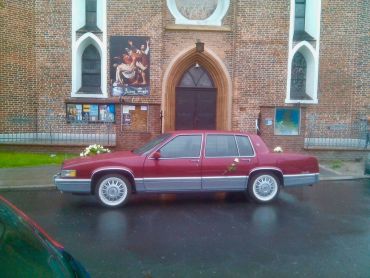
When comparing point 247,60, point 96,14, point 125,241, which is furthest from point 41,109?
point 125,241

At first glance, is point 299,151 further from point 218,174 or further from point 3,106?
point 3,106

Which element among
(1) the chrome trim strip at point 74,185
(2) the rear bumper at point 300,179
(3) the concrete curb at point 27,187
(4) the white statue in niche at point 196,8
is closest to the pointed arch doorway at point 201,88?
(4) the white statue in niche at point 196,8

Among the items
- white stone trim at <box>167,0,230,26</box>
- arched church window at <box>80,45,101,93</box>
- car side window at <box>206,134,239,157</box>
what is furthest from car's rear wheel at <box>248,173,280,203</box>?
arched church window at <box>80,45,101,93</box>

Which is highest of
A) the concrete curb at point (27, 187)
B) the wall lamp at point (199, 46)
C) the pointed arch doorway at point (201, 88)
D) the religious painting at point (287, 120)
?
the wall lamp at point (199, 46)

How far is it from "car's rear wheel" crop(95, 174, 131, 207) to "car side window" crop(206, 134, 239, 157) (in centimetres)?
178

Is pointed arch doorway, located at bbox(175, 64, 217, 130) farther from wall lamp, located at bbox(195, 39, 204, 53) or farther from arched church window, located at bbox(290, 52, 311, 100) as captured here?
arched church window, located at bbox(290, 52, 311, 100)

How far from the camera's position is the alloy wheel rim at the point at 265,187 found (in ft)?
24.7

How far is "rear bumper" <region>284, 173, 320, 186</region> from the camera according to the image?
7.60 metres

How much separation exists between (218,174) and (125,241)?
2736mm

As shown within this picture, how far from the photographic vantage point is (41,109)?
14.9 metres

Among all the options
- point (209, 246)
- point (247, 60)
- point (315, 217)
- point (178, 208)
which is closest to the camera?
point (209, 246)

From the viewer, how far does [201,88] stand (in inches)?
636

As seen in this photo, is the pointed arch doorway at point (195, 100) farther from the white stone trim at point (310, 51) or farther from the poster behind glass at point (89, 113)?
the white stone trim at point (310, 51)

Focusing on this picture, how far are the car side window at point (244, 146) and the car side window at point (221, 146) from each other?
10 cm
